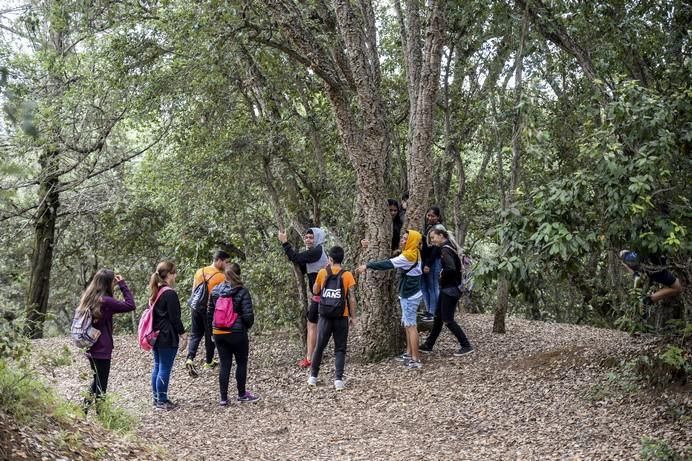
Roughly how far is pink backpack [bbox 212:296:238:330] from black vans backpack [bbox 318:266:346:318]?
3.99 ft

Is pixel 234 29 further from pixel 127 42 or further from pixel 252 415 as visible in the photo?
pixel 252 415

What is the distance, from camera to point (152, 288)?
834 cm

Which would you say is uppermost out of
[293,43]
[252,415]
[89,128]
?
[293,43]

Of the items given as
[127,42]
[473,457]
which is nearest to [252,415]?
[473,457]

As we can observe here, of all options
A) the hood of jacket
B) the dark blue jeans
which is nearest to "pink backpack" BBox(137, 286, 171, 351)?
the dark blue jeans

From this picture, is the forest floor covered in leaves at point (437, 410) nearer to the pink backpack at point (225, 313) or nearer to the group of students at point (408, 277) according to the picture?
the group of students at point (408, 277)

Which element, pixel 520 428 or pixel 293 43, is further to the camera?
pixel 293 43

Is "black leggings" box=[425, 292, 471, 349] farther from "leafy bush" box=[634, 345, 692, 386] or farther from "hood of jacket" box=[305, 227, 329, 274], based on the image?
"leafy bush" box=[634, 345, 692, 386]

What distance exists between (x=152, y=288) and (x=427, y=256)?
4.21 metres

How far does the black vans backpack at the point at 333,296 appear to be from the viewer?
9047mm

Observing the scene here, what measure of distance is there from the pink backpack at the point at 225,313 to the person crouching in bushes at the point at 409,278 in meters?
1.89

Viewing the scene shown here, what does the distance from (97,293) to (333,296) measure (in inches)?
119

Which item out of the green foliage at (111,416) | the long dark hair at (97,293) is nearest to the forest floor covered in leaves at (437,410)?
the green foliage at (111,416)

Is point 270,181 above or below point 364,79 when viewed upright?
below
